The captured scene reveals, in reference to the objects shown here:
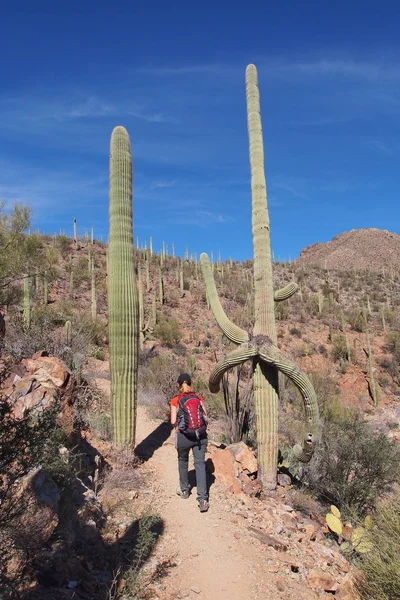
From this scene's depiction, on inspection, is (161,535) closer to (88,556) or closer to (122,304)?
(88,556)

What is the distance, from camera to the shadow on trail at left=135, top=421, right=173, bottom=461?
7111 millimetres

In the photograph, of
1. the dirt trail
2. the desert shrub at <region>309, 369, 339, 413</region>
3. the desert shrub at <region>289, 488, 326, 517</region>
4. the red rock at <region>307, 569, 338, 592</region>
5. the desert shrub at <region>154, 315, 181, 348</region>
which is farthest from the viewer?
the desert shrub at <region>154, 315, 181, 348</region>

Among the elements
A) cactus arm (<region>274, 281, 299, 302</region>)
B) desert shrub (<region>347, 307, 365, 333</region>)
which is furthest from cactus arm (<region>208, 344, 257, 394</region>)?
desert shrub (<region>347, 307, 365, 333</region>)

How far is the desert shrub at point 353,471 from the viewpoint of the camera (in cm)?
685

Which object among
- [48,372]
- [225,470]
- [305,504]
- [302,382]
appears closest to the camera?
[48,372]

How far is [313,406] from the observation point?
6641 mm

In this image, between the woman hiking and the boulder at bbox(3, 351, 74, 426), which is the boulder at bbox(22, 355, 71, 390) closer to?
the boulder at bbox(3, 351, 74, 426)

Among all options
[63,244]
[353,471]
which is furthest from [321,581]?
[63,244]

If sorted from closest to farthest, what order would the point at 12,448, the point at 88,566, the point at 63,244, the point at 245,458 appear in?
the point at 12,448 → the point at 88,566 → the point at 245,458 → the point at 63,244

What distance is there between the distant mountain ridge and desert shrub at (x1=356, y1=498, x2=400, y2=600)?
1852 inches

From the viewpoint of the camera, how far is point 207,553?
14.6 ft

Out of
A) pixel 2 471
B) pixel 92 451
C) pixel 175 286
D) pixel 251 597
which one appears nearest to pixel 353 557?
pixel 251 597

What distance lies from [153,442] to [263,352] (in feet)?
9.12

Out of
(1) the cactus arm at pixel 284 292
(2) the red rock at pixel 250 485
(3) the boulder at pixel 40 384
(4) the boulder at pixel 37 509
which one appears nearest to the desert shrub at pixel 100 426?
(3) the boulder at pixel 40 384
